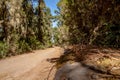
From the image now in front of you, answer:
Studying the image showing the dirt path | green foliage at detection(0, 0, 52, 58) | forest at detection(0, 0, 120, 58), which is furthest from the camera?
green foliage at detection(0, 0, 52, 58)

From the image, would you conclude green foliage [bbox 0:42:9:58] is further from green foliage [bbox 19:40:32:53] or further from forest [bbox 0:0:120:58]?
green foliage [bbox 19:40:32:53]

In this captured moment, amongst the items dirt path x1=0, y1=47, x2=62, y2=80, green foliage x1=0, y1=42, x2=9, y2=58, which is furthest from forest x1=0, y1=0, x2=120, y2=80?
dirt path x1=0, y1=47, x2=62, y2=80

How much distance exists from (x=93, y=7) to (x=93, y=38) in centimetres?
205

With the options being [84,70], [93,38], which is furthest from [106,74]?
[93,38]

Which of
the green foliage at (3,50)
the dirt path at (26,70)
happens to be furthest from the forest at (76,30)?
the dirt path at (26,70)

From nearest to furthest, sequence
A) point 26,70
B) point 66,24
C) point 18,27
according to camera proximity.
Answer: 1. point 26,70
2. point 66,24
3. point 18,27

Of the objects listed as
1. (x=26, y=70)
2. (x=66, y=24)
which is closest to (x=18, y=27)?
(x=66, y=24)

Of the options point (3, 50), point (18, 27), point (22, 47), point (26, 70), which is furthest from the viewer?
point (22, 47)

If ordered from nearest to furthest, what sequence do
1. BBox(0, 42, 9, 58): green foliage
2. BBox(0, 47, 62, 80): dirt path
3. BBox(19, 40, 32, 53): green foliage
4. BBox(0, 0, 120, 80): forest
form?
1. BBox(0, 0, 120, 80): forest
2. BBox(0, 47, 62, 80): dirt path
3. BBox(0, 42, 9, 58): green foliage
4. BBox(19, 40, 32, 53): green foliage

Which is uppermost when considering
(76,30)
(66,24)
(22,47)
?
(66,24)

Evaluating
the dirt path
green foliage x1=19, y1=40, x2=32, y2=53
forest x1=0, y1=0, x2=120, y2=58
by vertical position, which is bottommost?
the dirt path

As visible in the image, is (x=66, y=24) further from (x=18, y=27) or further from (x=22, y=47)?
(x=22, y=47)

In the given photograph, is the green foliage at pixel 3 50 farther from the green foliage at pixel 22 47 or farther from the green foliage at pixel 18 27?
the green foliage at pixel 22 47

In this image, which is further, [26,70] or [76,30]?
[76,30]
